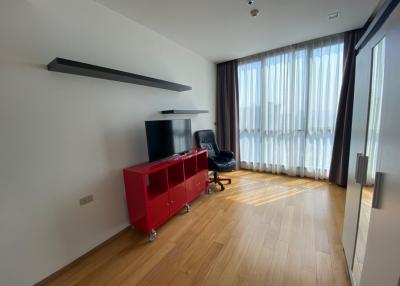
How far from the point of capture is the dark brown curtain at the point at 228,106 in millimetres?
4218

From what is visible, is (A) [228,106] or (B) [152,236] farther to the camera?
(A) [228,106]

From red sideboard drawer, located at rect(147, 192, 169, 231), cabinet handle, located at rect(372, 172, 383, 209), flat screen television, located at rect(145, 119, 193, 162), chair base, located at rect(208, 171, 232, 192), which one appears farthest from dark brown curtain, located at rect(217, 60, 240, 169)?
cabinet handle, located at rect(372, 172, 383, 209)

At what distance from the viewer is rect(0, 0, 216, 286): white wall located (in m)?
1.41

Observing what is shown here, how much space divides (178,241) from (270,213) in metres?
1.36

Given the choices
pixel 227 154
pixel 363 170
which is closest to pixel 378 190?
pixel 363 170

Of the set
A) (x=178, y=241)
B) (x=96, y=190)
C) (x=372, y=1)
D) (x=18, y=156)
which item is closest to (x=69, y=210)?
(x=96, y=190)

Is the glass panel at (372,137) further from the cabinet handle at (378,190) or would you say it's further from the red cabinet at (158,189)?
the red cabinet at (158,189)

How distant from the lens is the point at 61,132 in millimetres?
1686

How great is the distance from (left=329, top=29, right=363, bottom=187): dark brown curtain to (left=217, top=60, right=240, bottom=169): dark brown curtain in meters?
1.94

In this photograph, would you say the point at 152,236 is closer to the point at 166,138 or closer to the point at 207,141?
the point at 166,138

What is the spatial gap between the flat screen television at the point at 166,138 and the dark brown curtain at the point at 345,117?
271cm

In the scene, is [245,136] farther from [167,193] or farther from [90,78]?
[90,78]

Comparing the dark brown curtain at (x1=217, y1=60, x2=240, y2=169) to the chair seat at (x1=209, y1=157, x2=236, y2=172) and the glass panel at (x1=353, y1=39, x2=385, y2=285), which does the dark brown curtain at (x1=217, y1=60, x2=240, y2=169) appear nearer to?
the chair seat at (x1=209, y1=157, x2=236, y2=172)

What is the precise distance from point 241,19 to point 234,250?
9.42 ft
